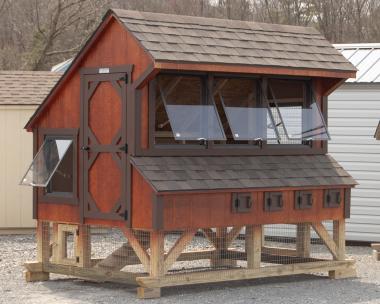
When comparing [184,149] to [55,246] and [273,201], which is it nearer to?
[273,201]

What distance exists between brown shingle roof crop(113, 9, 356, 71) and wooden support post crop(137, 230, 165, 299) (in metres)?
2.04

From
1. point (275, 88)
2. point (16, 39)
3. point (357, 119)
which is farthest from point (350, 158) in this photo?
point (16, 39)

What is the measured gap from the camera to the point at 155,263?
12430mm

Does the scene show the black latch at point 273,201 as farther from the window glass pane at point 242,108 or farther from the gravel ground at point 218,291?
the gravel ground at point 218,291

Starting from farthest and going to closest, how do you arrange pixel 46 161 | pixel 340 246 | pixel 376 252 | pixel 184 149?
pixel 376 252 < pixel 340 246 < pixel 46 161 < pixel 184 149

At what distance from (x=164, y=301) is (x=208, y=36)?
3.50 meters

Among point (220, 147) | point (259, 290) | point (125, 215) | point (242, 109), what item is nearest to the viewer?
point (125, 215)

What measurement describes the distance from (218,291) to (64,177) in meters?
2.47

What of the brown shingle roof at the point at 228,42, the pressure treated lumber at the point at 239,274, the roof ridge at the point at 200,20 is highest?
the roof ridge at the point at 200,20

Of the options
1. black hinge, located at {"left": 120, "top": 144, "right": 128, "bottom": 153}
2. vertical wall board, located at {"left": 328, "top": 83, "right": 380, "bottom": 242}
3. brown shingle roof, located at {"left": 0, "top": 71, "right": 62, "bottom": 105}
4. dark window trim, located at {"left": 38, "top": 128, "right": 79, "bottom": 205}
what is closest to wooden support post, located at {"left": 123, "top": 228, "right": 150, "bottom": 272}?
black hinge, located at {"left": 120, "top": 144, "right": 128, "bottom": 153}

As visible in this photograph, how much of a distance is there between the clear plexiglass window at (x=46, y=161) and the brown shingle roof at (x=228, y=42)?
1836 mm

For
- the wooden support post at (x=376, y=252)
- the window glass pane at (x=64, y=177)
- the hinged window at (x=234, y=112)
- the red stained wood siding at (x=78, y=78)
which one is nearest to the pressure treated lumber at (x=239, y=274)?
the red stained wood siding at (x=78, y=78)

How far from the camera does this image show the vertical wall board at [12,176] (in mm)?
20141

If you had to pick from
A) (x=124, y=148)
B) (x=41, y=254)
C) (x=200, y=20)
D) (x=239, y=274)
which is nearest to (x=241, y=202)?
(x=239, y=274)
